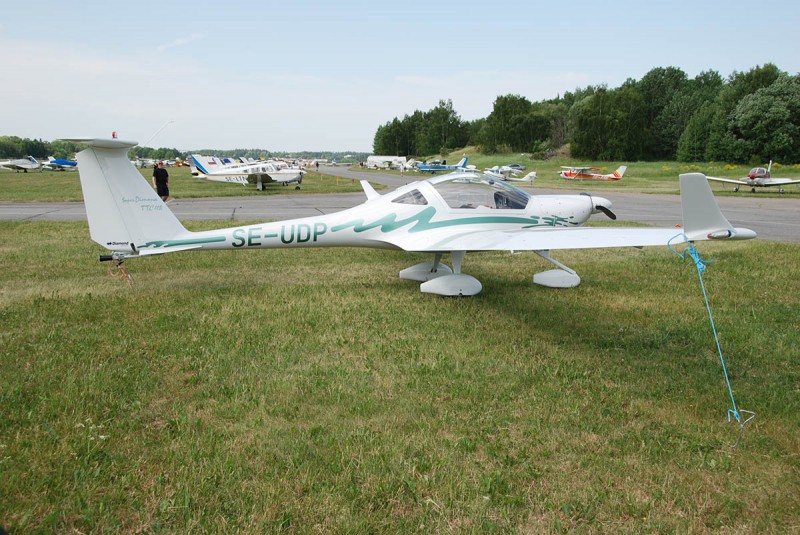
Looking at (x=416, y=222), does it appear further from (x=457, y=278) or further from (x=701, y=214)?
(x=701, y=214)

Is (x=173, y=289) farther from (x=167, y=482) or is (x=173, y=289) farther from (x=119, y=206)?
(x=167, y=482)

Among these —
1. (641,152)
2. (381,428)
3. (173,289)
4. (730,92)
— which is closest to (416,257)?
(173,289)

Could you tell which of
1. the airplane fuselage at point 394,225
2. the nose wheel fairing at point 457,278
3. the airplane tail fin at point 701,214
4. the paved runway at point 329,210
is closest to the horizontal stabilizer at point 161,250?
the airplane fuselage at point 394,225

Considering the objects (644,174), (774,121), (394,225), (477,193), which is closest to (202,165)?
(394,225)

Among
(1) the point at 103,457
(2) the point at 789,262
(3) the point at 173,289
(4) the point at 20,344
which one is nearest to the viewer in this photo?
(1) the point at 103,457

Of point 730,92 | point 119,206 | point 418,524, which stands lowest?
point 418,524

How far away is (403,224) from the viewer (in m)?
8.30

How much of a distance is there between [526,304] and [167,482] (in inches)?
220

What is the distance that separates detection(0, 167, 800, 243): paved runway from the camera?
17609mm

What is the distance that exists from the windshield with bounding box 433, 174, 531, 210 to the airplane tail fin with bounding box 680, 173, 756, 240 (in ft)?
13.9

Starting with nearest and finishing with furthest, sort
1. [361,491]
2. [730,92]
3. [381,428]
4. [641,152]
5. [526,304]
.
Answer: [361,491]
[381,428]
[526,304]
[730,92]
[641,152]

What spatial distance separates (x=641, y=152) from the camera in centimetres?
7700

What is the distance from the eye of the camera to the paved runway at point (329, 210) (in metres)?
17.6

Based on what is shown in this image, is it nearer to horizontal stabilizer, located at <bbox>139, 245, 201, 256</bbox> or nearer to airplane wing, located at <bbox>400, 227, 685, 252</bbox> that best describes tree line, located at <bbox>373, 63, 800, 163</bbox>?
airplane wing, located at <bbox>400, 227, 685, 252</bbox>
